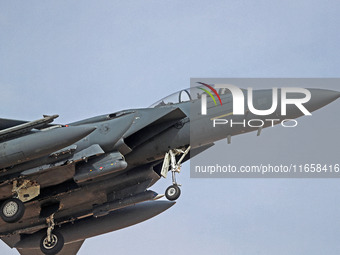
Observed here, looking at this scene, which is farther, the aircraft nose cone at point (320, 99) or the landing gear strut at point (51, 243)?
the landing gear strut at point (51, 243)

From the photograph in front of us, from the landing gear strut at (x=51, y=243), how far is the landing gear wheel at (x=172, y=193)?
437 cm

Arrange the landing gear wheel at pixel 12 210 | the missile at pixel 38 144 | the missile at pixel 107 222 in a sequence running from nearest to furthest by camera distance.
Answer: the missile at pixel 38 144 < the landing gear wheel at pixel 12 210 < the missile at pixel 107 222

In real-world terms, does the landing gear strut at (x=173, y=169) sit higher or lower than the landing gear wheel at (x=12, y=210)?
higher

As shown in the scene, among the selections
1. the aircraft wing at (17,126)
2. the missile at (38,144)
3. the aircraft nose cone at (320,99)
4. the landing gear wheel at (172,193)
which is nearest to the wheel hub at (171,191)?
the landing gear wheel at (172,193)

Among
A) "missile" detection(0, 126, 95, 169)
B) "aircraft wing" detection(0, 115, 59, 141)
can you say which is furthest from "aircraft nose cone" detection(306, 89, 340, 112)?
"aircraft wing" detection(0, 115, 59, 141)

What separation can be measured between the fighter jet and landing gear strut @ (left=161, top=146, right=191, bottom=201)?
0.08ft

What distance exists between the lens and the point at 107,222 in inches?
828

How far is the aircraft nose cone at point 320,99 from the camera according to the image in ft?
58.0

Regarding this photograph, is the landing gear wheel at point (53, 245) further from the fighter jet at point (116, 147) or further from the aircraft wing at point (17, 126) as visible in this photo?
the aircraft wing at point (17, 126)

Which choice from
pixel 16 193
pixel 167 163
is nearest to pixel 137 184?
pixel 167 163

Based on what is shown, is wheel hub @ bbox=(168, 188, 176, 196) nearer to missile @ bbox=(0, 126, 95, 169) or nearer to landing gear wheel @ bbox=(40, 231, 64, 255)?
missile @ bbox=(0, 126, 95, 169)

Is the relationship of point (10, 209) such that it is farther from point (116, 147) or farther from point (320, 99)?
point (320, 99)

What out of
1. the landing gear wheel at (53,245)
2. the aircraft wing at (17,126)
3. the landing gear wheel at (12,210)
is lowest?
the landing gear wheel at (53,245)

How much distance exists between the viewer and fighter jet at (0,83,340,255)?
17.8 meters
